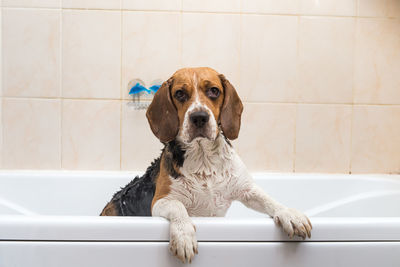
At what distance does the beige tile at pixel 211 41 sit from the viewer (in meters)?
2.26

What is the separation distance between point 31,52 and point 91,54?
44 cm

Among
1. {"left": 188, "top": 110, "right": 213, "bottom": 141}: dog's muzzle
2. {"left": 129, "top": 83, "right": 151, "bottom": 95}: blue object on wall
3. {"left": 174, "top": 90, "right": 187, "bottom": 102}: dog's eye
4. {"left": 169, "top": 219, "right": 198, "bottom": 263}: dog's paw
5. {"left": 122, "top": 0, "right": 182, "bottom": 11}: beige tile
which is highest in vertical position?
{"left": 122, "top": 0, "right": 182, "bottom": 11}: beige tile

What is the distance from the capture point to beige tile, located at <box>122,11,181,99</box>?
2254 mm

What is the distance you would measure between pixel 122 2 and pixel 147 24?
24 cm

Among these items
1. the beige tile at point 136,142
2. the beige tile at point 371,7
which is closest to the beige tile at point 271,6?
the beige tile at point 371,7

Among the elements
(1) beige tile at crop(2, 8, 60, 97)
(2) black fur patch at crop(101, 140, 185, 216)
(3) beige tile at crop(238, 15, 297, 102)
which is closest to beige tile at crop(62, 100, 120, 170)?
(1) beige tile at crop(2, 8, 60, 97)

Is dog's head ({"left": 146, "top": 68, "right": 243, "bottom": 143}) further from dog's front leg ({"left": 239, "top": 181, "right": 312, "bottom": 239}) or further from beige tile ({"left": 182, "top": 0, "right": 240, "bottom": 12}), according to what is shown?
beige tile ({"left": 182, "top": 0, "right": 240, "bottom": 12})

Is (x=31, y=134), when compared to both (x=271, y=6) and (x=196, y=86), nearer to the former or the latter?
(x=196, y=86)

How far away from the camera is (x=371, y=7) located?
232 cm

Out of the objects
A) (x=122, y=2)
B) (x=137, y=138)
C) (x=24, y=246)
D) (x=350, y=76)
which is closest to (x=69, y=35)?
(x=122, y=2)

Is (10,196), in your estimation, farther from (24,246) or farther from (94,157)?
(24,246)

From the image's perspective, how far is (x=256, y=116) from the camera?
2.34 meters

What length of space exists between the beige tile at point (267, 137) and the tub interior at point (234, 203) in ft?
0.54

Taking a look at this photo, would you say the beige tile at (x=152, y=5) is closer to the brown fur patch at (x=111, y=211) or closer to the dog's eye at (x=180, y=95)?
the dog's eye at (x=180, y=95)
